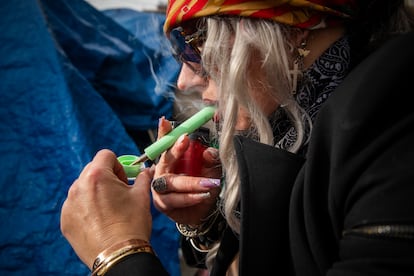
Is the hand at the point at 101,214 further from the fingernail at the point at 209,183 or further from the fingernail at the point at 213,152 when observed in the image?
the fingernail at the point at 213,152

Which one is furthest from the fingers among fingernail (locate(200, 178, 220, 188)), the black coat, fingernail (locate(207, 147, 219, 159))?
the black coat

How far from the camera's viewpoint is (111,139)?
157 cm

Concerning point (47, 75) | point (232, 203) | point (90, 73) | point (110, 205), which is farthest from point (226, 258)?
point (90, 73)

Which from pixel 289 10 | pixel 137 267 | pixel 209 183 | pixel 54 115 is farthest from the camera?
pixel 54 115

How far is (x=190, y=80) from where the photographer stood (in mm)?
1010

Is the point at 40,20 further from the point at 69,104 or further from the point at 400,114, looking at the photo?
the point at 400,114

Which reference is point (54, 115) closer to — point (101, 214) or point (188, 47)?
point (188, 47)

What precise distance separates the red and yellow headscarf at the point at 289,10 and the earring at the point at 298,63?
0.05 meters

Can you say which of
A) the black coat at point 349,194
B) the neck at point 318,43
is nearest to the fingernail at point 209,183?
the black coat at point 349,194

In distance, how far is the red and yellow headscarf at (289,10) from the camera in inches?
27.9

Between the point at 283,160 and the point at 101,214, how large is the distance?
1.22 ft

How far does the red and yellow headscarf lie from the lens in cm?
71

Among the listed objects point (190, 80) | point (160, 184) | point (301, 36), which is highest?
point (301, 36)

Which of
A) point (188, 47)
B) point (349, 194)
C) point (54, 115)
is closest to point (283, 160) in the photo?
point (349, 194)
